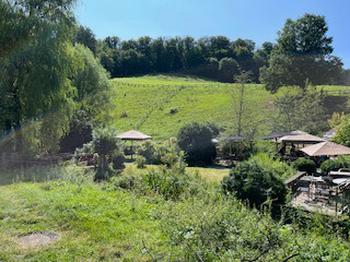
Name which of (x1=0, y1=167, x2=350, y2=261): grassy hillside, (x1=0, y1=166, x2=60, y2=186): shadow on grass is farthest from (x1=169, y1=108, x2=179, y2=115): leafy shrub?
(x1=0, y1=167, x2=350, y2=261): grassy hillside

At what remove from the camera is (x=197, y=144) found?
23.5 metres

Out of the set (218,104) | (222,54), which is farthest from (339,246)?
(222,54)

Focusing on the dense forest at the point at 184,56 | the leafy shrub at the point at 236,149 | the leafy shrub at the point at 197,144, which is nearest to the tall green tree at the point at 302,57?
the dense forest at the point at 184,56

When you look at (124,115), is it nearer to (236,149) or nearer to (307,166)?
(236,149)

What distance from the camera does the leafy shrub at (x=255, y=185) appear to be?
10672mm

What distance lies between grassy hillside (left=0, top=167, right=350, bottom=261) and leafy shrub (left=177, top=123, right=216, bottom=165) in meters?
13.8

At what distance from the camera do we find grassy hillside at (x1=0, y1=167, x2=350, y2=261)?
17.9 feet

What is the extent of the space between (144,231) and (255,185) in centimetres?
471

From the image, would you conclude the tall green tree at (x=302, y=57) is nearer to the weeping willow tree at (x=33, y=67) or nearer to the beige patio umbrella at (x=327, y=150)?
the beige patio umbrella at (x=327, y=150)

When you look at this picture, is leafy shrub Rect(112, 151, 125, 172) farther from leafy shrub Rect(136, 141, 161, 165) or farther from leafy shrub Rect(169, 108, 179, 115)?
leafy shrub Rect(169, 108, 179, 115)

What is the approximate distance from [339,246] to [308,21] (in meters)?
41.9

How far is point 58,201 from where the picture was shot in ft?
27.7

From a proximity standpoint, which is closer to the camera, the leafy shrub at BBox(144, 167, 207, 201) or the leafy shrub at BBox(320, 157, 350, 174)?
the leafy shrub at BBox(144, 167, 207, 201)

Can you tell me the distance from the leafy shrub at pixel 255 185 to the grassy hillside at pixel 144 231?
1449mm
